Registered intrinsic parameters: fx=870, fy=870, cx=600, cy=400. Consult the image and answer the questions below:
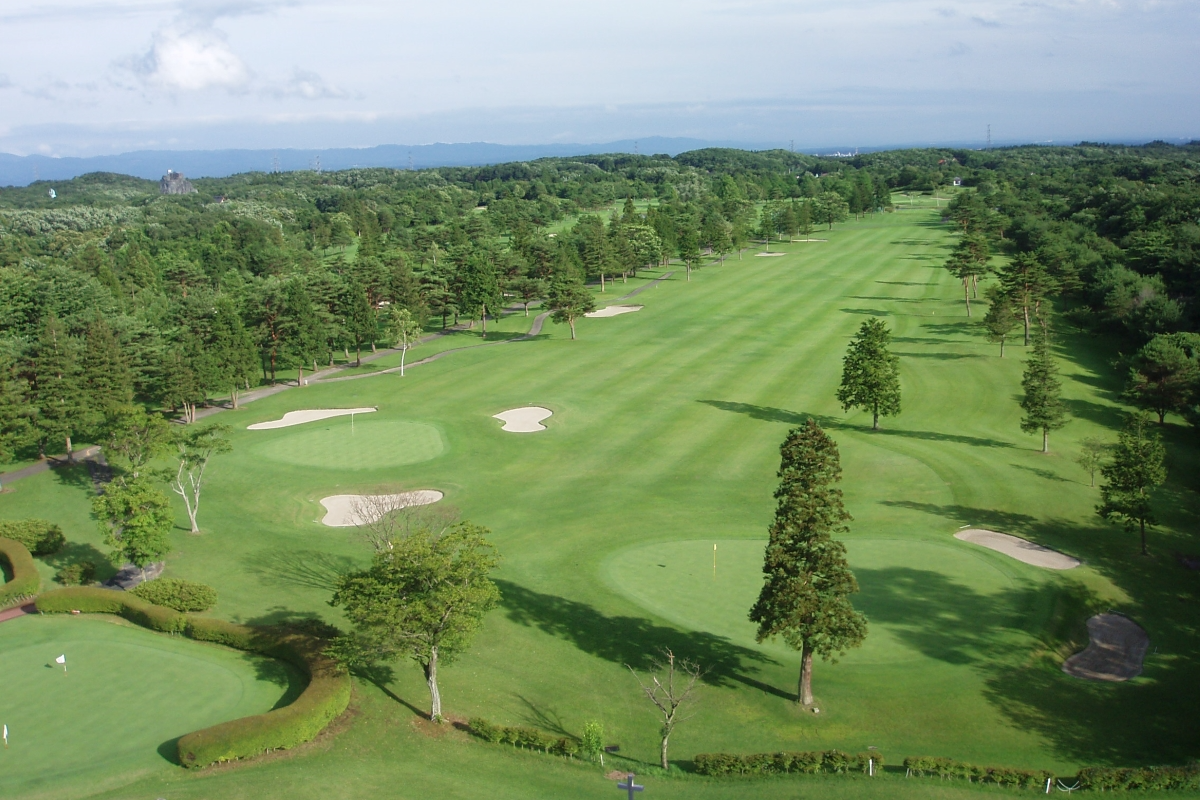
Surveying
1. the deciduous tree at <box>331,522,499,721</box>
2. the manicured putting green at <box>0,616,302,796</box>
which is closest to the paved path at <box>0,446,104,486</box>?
the manicured putting green at <box>0,616,302,796</box>

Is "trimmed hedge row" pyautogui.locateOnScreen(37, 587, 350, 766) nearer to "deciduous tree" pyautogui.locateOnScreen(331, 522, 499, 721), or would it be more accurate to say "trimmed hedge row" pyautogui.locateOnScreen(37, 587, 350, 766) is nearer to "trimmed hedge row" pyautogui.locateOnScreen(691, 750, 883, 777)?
"deciduous tree" pyautogui.locateOnScreen(331, 522, 499, 721)

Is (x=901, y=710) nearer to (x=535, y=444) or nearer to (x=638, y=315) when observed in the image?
(x=535, y=444)

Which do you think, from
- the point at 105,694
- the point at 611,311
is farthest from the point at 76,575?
the point at 611,311

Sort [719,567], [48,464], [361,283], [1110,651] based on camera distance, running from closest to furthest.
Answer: [1110,651], [719,567], [48,464], [361,283]

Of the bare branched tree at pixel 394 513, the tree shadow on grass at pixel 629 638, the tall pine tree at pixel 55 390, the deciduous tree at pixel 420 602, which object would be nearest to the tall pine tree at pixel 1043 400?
the tree shadow on grass at pixel 629 638

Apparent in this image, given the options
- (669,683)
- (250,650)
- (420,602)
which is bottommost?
(250,650)

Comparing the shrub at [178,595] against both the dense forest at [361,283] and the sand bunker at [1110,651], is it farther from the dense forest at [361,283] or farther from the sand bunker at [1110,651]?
the sand bunker at [1110,651]

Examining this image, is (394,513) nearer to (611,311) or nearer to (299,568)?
(299,568)

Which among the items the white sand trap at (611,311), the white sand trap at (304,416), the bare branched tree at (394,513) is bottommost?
the bare branched tree at (394,513)
